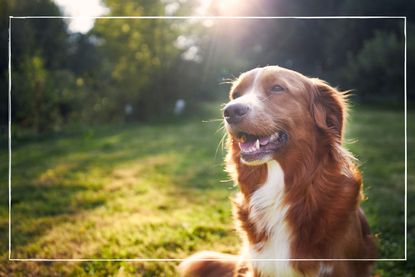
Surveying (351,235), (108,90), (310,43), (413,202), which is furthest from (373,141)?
(108,90)

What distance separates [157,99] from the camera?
4152 mm

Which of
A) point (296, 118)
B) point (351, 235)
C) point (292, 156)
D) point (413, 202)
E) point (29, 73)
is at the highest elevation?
point (29, 73)

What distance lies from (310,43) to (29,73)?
2.45 meters

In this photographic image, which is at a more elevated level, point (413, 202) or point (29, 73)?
point (29, 73)

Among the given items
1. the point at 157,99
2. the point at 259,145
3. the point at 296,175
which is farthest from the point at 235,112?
the point at 157,99

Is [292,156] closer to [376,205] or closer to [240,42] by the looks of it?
[240,42]

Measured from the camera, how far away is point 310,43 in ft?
10.3

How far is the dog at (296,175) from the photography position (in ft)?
7.27

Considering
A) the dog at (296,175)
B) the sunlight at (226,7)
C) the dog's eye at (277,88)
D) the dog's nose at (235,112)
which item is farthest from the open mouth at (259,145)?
the sunlight at (226,7)

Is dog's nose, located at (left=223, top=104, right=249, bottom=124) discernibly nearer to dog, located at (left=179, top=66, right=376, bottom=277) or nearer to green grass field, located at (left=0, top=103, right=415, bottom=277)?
dog, located at (left=179, top=66, right=376, bottom=277)

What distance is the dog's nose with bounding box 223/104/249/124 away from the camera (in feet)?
7.07

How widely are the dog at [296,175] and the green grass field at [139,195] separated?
31 centimetres

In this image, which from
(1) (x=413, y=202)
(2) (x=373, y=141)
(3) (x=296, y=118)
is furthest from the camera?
(2) (x=373, y=141)

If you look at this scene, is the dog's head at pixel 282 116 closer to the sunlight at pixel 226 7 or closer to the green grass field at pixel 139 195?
the green grass field at pixel 139 195
